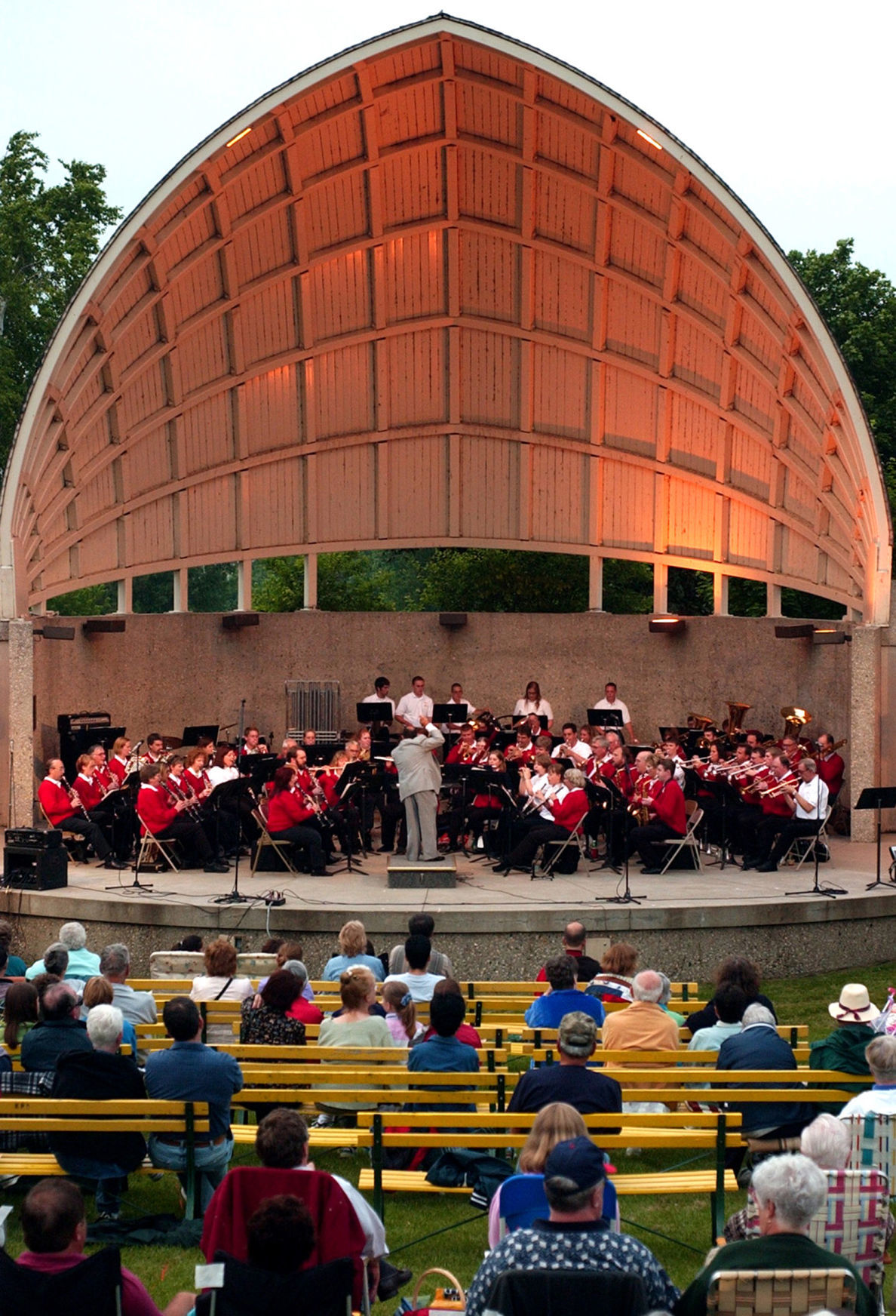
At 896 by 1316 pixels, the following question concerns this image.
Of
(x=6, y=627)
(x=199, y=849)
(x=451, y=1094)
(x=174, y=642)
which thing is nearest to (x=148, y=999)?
(x=451, y=1094)

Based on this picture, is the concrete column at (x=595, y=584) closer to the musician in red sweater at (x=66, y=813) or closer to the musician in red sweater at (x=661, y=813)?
the musician in red sweater at (x=661, y=813)

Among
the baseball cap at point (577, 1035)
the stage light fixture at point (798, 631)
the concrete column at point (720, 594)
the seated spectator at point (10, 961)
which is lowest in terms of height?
the seated spectator at point (10, 961)

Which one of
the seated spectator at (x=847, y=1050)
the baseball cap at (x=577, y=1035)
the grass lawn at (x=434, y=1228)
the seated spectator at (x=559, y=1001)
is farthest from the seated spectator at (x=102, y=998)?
the seated spectator at (x=847, y=1050)

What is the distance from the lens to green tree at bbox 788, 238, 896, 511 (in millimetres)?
34938

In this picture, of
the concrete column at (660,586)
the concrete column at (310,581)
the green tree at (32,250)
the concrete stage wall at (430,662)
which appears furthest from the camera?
the green tree at (32,250)

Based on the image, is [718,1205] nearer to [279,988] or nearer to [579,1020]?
[579,1020]

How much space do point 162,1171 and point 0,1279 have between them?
383cm

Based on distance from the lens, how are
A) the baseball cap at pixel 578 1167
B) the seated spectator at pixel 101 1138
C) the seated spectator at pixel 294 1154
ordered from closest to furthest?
the baseball cap at pixel 578 1167, the seated spectator at pixel 294 1154, the seated spectator at pixel 101 1138

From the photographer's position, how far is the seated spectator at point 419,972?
978 centimetres

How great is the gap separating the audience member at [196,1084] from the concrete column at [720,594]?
17969 millimetres

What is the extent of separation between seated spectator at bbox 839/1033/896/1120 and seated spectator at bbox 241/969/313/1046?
3.05m

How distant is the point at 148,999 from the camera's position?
365 inches

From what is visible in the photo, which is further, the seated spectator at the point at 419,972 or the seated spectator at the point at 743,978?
the seated spectator at the point at 419,972

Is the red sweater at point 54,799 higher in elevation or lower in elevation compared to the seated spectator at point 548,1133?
higher
